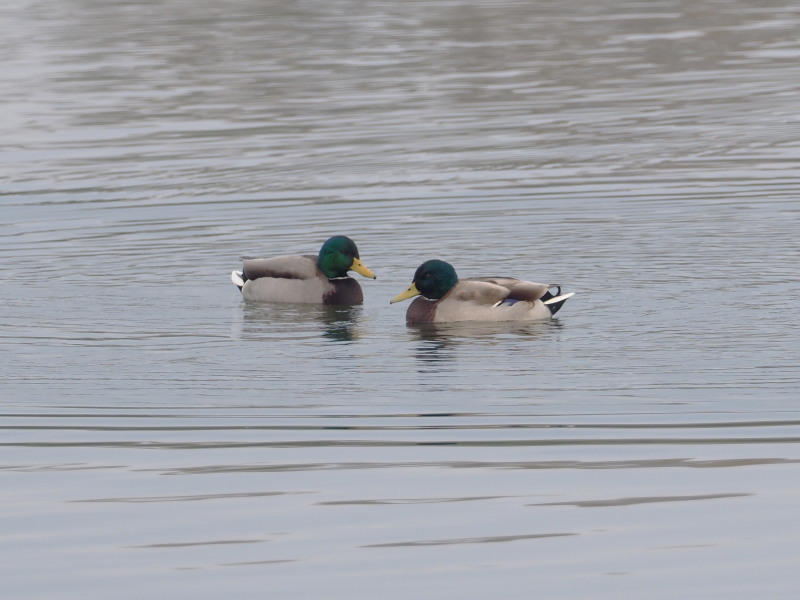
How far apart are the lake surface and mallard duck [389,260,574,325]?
240 millimetres

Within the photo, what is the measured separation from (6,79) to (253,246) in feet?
49.2

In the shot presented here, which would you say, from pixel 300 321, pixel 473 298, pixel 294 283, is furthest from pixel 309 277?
pixel 473 298

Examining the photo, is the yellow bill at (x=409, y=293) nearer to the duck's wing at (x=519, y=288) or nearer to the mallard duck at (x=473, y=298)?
the mallard duck at (x=473, y=298)

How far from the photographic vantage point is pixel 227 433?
10.1 meters

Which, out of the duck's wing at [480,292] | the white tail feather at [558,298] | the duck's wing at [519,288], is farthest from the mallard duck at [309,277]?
the white tail feather at [558,298]

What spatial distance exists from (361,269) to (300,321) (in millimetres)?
947

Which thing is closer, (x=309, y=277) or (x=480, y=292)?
(x=480, y=292)

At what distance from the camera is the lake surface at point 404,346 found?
8.16m

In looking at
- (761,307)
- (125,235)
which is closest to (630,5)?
(125,235)

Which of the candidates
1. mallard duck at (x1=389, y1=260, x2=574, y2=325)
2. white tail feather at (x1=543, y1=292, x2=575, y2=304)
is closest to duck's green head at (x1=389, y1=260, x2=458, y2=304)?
mallard duck at (x1=389, y1=260, x2=574, y2=325)

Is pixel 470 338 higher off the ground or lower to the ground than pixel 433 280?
lower

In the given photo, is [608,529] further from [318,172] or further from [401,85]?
[401,85]

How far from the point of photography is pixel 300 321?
1427 centimetres

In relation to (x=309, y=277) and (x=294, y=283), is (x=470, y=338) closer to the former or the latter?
(x=309, y=277)
